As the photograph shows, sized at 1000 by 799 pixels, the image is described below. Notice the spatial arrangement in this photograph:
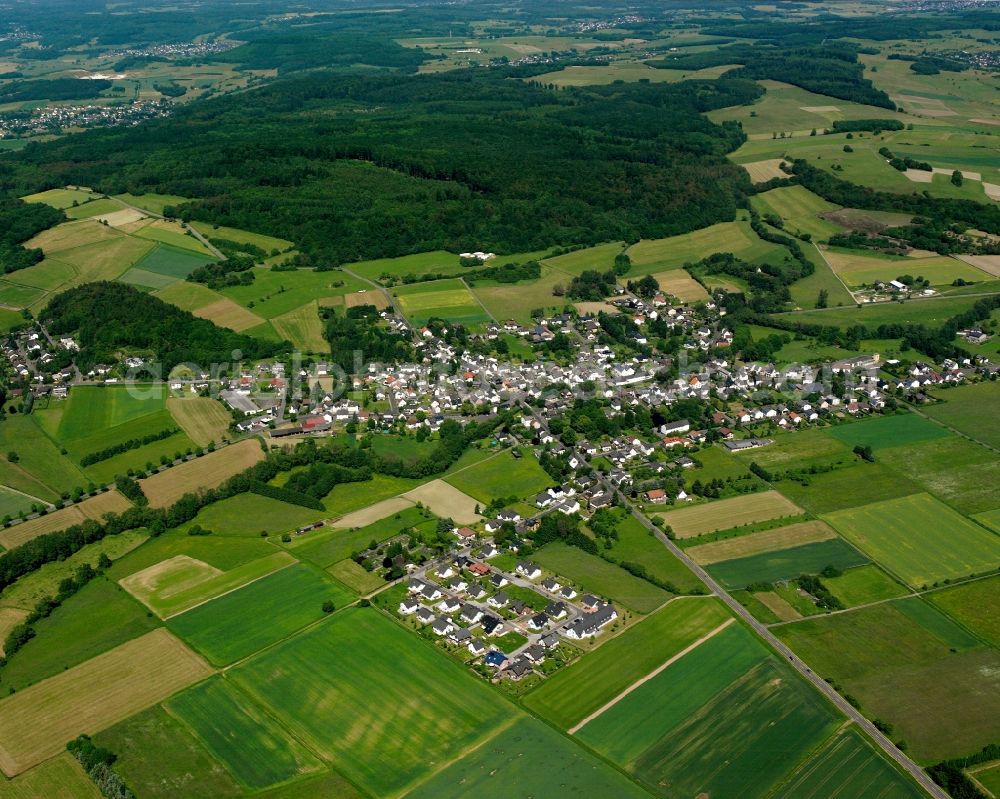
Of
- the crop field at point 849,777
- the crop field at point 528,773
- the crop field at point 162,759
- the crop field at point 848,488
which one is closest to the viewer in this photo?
the crop field at point 849,777

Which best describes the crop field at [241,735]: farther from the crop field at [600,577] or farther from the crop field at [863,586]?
the crop field at [863,586]

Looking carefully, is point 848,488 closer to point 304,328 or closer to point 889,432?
point 889,432

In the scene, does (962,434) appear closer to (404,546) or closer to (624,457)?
(624,457)

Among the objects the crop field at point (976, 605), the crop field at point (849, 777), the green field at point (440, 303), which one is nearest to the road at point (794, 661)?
the crop field at point (849, 777)

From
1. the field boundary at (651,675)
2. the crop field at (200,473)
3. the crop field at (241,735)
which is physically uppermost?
the crop field at (200,473)

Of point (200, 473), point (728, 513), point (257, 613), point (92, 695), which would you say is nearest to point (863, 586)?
point (728, 513)

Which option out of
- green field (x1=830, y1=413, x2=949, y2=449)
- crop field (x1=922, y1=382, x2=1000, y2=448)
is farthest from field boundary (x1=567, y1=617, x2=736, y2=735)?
crop field (x1=922, y1=382, x2=1000, y2=448)

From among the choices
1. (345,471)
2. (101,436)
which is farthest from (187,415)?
(345,471)

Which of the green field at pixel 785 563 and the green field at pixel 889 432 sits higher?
the green field at pixel 785 563
